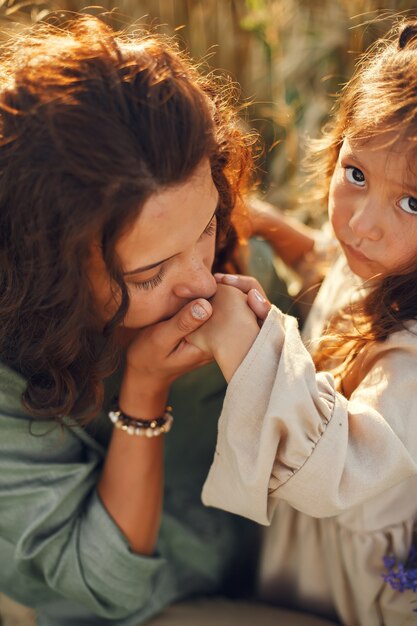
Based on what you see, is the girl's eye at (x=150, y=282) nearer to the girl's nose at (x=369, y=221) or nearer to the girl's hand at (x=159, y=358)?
the girl's hand at (x=159, y=358)

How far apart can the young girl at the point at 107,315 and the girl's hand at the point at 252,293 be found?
0.06 meters

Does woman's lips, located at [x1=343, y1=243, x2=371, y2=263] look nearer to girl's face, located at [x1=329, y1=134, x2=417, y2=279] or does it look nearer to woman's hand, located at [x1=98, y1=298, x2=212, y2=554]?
girl's face, located at [x1=329, y1=134, x2=417, y2=279]

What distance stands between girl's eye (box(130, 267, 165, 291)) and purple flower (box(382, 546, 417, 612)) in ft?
2.33

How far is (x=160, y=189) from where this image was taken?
1283mm

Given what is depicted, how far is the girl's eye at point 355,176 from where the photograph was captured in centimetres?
146

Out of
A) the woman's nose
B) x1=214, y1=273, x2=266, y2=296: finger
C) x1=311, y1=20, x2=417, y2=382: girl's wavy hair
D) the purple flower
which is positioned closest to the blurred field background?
x1=311, y1=20, x2=417, y2=382: girl's wavy hair

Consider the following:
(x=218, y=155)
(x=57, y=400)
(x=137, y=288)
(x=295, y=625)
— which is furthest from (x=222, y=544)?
(x=218, y=155)

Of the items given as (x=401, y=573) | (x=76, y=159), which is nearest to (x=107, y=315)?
(x=76, y=159)

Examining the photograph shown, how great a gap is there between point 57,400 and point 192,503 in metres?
0.54

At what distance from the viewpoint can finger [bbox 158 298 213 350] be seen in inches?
53.7

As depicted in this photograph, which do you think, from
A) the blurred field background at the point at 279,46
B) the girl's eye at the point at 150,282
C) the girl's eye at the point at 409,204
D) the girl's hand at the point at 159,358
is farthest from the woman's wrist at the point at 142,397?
the blurred field background at the point at 279,46

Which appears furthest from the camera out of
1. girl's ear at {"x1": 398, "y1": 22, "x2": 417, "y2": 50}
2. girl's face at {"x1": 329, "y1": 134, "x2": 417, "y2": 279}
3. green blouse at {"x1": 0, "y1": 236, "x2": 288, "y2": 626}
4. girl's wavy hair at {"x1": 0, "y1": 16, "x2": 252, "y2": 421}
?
green blouse at {"x1": 0, "y1": 236, "x2": 288, "y2": 626}

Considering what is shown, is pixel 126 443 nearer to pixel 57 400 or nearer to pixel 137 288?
pixel 57 400

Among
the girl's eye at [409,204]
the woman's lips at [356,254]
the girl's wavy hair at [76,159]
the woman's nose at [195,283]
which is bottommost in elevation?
the woman's lips at [356,254]
